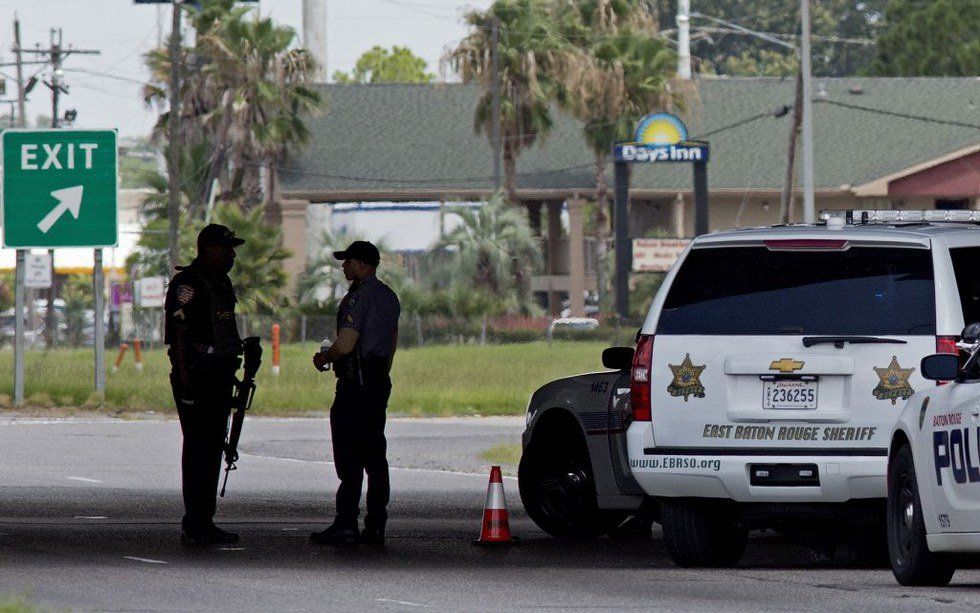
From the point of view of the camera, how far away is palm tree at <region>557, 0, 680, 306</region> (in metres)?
64.8

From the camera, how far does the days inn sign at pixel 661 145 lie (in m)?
56.7

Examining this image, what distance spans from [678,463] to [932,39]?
251 ft

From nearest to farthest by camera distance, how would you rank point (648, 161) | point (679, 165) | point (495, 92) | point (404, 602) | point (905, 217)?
point (404, 602) → point (905, 217) → point (648, 161) → point (495, 92) → point (679, 165)

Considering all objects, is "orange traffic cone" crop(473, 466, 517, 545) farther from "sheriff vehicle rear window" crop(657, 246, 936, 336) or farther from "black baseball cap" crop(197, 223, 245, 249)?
"sheriff vehicle rear window" crop(657, 246, 936, 336)

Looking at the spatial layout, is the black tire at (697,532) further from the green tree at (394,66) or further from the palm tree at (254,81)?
the green tree at (394,66)

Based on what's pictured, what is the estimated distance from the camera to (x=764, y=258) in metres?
11.4

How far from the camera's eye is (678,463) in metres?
11.2

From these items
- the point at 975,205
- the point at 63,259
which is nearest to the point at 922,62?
the point at 975,205

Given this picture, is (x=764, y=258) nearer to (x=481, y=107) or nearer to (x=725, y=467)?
(x=725, y=467)

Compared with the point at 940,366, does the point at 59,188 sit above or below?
above

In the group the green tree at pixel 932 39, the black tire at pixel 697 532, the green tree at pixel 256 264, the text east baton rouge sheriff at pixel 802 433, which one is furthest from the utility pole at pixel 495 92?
the text east baton rouge sheriff at pixel 802 433

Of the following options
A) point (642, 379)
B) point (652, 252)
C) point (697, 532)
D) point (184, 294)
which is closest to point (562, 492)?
point (697, 532)

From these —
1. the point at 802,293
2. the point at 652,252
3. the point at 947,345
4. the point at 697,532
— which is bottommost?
the point at 697,532

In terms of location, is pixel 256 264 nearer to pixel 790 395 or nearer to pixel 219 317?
pixel 219 317
